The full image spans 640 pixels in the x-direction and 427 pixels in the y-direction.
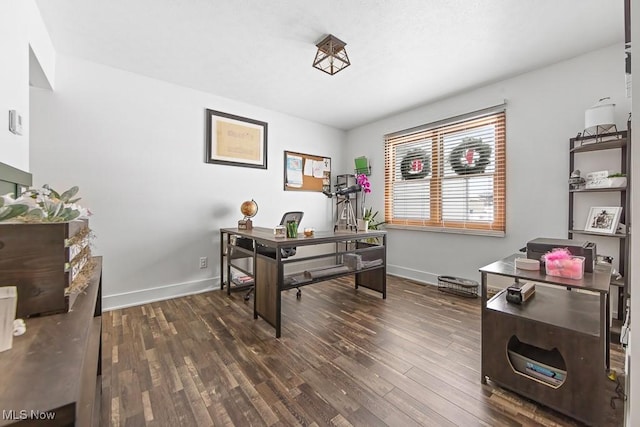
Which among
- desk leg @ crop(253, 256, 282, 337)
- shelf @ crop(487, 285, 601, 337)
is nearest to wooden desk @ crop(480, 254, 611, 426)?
shelf @ crop(487, 285, 601, 337)

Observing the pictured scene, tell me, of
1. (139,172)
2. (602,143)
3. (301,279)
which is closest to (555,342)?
(301,279)

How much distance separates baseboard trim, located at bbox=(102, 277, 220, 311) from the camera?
2.50 meters

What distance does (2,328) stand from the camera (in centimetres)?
53

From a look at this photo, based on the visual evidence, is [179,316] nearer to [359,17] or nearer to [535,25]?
[359,17]

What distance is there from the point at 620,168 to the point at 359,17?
8.11 ft

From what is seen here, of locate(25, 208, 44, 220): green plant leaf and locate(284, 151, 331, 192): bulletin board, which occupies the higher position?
locate(284, 151, 331, 192): bulletin board

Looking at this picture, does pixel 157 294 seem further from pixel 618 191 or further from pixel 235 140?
pixel 618 191

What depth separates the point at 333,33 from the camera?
201 cm

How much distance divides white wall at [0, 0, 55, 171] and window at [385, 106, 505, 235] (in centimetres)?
371

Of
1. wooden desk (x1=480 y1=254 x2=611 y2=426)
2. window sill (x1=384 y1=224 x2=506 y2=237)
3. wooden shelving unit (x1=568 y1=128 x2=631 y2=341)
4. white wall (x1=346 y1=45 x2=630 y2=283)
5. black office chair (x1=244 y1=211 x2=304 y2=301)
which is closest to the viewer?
wooden desk (x1=480 y1=254 x2=611 y2=426)

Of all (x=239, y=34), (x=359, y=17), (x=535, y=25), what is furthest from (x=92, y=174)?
(x=535, y=25)

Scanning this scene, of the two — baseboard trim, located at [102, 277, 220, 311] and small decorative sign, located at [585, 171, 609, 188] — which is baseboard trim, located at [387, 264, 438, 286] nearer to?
small decorative sign, located at [585, 171, 609, 188]

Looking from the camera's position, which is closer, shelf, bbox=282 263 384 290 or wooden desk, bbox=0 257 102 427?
wooden desk, bbox=0 257 102 427

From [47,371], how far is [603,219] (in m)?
3.31
